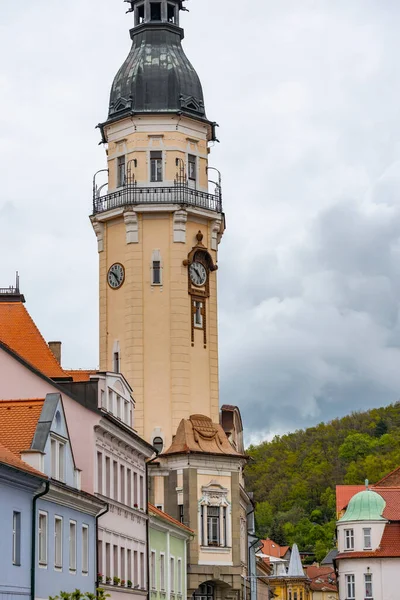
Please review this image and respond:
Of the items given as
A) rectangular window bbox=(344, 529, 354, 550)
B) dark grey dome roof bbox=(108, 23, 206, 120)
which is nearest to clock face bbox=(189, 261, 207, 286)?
dark grey dome roof bbox=(108, 23, 206, 120)

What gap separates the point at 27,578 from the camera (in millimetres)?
39094

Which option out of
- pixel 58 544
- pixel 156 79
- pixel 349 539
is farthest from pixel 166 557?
pixel 349 539

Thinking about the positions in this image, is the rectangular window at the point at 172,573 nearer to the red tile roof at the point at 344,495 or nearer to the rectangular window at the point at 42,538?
the rectangular window at the point at 42,538

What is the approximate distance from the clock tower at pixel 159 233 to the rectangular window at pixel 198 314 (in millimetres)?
64

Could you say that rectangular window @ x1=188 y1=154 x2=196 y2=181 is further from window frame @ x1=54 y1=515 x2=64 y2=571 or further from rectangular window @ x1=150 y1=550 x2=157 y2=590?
window frame @ x1=54 y1=515 x2=64 y2=571

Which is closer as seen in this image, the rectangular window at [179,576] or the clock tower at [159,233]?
the rectangular window at [179,576]

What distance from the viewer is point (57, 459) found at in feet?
142

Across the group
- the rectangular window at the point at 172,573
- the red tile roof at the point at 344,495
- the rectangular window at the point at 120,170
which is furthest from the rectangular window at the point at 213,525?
the red tile roof at the point at 344,495

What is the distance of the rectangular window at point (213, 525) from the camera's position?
84000 mm

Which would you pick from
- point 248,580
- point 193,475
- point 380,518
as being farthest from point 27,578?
point 380,518

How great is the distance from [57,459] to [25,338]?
23.1 m

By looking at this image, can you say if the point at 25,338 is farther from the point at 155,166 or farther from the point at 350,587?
→ the point at 350,587

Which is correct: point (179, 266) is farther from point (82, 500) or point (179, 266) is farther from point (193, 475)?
point (82, 500)

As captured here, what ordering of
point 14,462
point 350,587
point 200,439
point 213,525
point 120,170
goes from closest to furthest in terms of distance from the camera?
point 14,462 < point 213,525 < point 200,439 < point 120,170 < point 350,587
